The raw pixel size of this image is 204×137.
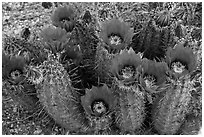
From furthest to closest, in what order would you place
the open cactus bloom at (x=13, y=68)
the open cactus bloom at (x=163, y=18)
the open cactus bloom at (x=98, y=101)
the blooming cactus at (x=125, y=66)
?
the open cactus bloom at (x=163, y=18) → the open cactus bloom at (x=13, y=68) → the open cactus bloom at (x=98, y=101) → the blooming cactus at (x=125, y=66)

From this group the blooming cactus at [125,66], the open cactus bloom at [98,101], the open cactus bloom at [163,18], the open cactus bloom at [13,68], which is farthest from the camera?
the open cactus bloom at [163,18]

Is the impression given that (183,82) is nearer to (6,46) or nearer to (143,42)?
(143,42)

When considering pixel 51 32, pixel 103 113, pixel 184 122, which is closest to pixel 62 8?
pixel 51 32

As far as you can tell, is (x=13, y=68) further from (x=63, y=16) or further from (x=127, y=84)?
(x=127, y=84)

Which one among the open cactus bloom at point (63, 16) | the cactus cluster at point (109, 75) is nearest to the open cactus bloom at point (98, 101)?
the cactus cluster at point (109, 75)

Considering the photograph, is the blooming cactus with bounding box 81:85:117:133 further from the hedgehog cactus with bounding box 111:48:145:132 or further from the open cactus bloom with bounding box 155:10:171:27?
the open cactus bloom with bounding box 155:10:171:27

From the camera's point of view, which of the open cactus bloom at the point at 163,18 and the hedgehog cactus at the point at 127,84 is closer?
the hedgehog cactus at the point at 127,84

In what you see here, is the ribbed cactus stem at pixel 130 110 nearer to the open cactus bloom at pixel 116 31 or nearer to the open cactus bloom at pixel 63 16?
the open cactus bloom at pixel 116 31
